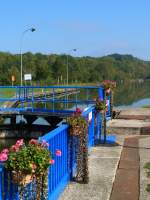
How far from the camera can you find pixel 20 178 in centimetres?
570

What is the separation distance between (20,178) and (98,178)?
4.06 m

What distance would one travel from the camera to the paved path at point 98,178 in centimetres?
818

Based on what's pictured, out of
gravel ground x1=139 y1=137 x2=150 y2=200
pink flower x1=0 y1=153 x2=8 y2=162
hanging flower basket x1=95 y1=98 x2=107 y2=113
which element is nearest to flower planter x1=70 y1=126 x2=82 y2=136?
gravel ground x1=139 y1=137 x2=150 y2=200

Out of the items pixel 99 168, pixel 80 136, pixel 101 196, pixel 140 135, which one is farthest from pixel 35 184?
pixel 140 135

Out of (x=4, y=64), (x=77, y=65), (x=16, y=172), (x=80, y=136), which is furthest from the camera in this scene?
(x=77, y=65)

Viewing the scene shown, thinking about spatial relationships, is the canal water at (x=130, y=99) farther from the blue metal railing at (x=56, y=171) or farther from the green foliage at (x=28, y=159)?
the green foliage at (x=28, y=159)

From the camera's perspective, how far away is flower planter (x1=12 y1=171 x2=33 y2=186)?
5.66 metres

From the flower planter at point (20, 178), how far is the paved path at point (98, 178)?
2354 millimetres

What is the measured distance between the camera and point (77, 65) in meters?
147

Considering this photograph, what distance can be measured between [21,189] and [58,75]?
11625 centimetres

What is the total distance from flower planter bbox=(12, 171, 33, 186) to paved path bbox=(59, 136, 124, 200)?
2354 millimetres

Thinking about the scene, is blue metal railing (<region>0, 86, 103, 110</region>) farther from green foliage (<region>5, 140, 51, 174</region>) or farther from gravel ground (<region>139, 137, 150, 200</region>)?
green foliage (<region>5, 140, 51, 174</region>)

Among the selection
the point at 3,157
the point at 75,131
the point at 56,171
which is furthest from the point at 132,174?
the point at 3,157

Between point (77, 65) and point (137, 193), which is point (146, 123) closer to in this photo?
point (137, 193)
